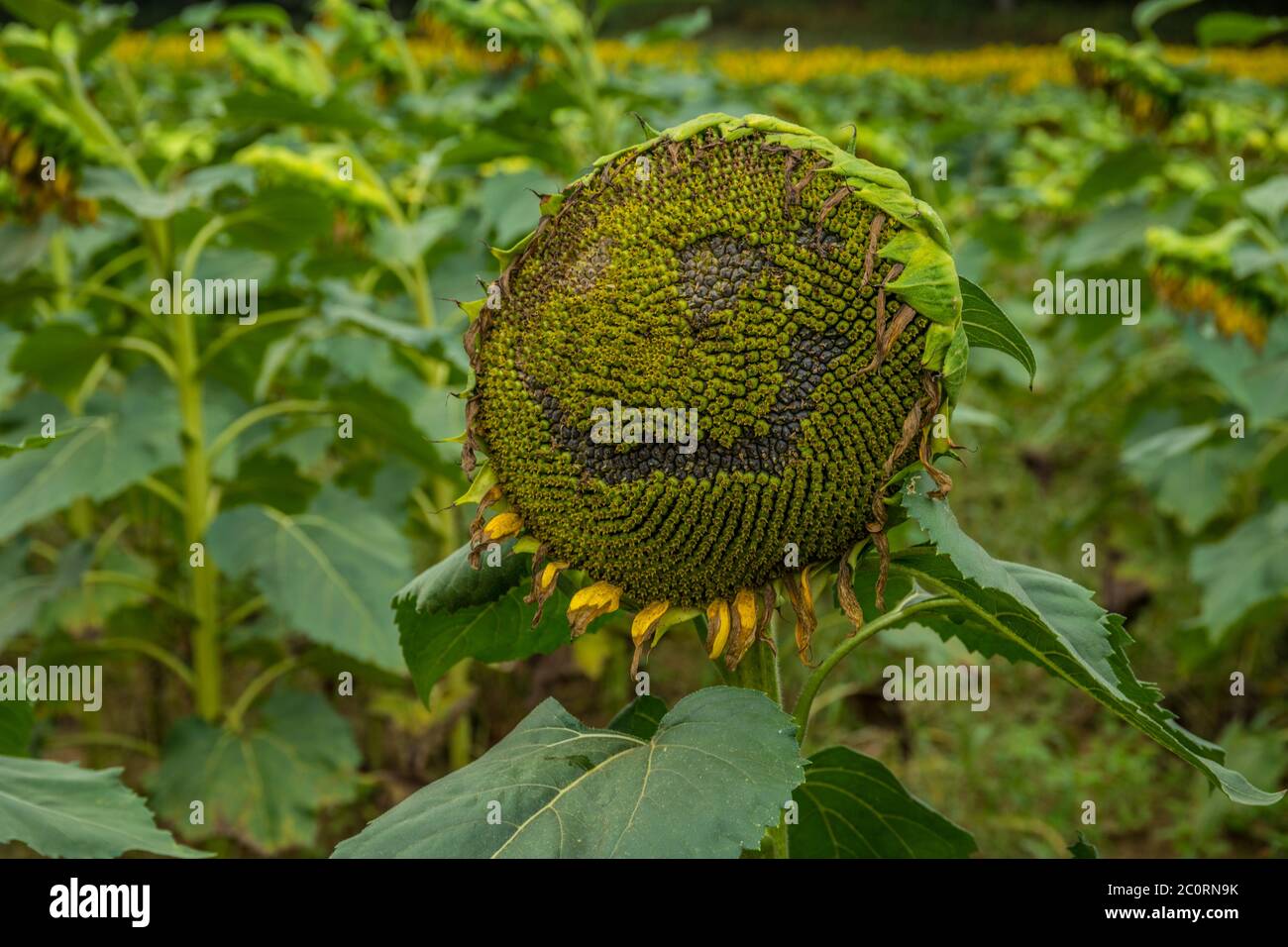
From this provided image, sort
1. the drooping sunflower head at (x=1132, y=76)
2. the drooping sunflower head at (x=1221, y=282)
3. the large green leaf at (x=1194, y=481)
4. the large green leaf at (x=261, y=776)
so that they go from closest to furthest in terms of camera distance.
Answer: the large green leaf at (x=261, y=776) < the drooping sunflower head at (x=1221, y=282) < the drooping sunflower head at (x=1132, y=76) < the large green leaf at (x=1194, y=481)

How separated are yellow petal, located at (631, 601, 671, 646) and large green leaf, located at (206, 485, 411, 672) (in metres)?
1.32

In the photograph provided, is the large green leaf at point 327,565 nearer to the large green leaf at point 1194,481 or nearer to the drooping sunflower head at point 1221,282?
the drooping sunflower head at point 1221,282

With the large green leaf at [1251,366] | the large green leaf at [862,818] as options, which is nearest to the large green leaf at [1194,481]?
the large green leaf at [1251,366]

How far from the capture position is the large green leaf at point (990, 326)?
0.97 m

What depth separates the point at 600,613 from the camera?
3.33ft

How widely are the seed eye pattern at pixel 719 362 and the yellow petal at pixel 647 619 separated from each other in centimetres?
3

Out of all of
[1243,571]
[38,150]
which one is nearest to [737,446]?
[38,150]

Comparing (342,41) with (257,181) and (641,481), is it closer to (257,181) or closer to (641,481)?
(257,181)

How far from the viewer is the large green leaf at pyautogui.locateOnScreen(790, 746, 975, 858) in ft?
3.94

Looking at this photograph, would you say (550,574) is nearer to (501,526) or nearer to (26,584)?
(501,526)

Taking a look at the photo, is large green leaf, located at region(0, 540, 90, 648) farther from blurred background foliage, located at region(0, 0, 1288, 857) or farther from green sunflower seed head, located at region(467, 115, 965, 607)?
green sunflower seed head, located at region(467, 115, 965, 607)
